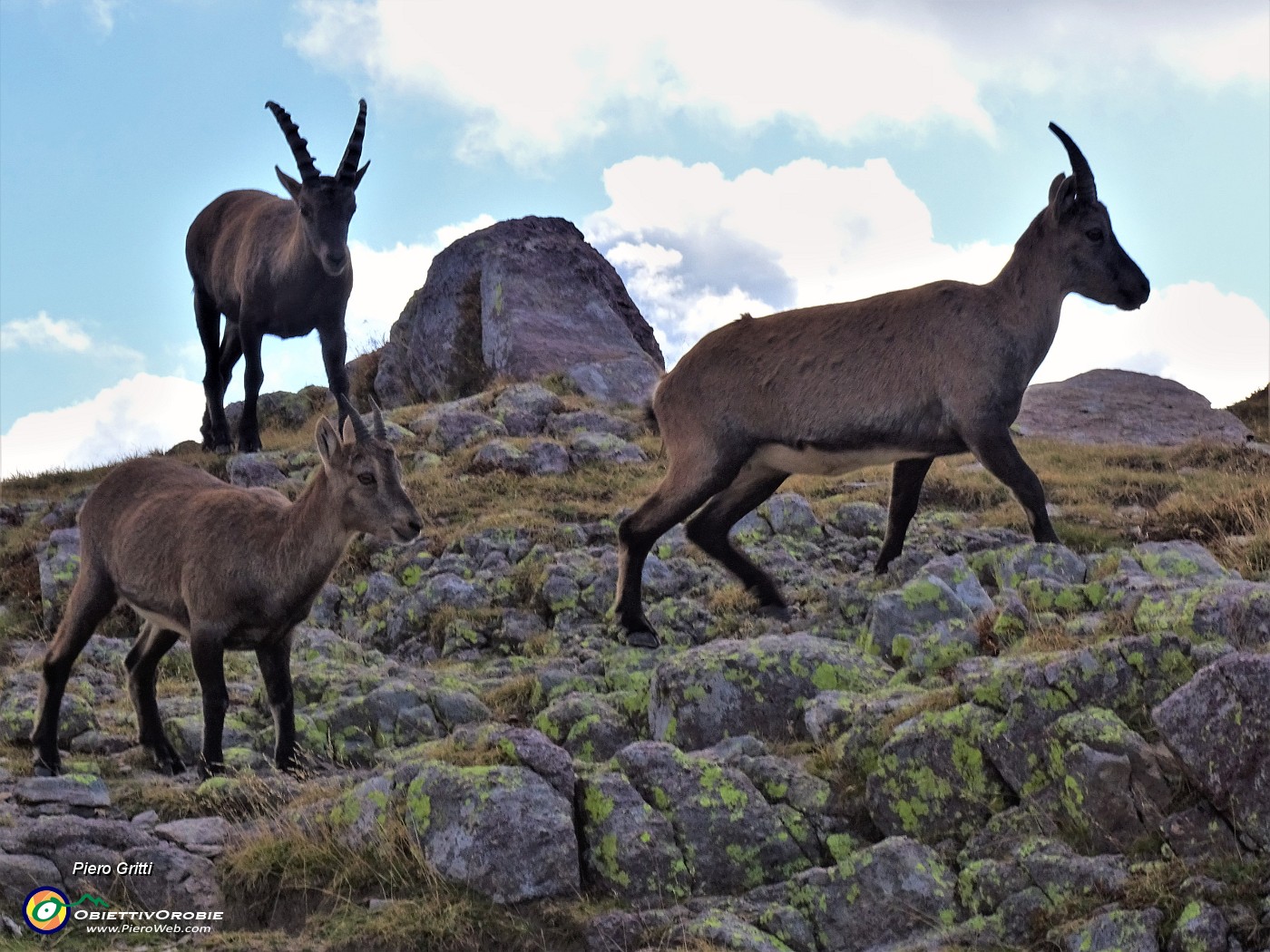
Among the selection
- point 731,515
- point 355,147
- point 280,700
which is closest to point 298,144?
point 355,147

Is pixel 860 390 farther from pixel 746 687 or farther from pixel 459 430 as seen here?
pixel 459 430

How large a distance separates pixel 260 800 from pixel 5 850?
3.83ft

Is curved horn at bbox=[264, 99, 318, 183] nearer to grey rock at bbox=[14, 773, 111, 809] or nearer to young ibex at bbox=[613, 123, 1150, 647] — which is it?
young ibex at bbox=[613, 123, 1150, 647]

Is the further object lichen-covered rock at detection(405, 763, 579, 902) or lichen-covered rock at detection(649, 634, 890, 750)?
lichen-covered rock at detection(649, 634, 890, 750)

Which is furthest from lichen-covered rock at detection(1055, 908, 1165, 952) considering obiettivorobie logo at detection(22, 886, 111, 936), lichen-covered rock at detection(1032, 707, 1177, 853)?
obiettivorobie logo at detection(22, 886, 111, 936)

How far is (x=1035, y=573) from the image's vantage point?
9438 millimetres

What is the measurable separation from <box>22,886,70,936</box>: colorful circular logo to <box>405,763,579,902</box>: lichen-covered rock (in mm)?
1524

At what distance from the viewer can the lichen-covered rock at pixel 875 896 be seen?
5301mm

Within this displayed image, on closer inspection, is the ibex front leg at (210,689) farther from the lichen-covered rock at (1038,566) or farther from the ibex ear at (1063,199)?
the ibex ear at (1063,199)

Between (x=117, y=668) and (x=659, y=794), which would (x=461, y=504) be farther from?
(x=659, y=794)

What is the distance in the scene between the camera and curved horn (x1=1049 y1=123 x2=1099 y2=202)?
424 inches

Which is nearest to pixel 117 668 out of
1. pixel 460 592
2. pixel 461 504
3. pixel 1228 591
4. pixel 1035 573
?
pixel 460 592

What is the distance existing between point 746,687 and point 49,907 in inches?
144

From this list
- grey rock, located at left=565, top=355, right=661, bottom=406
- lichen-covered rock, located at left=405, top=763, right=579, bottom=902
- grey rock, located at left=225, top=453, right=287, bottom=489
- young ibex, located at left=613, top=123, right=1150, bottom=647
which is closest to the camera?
lichen-covered rock, located at left=405, top=763, right=579, bottom=902
